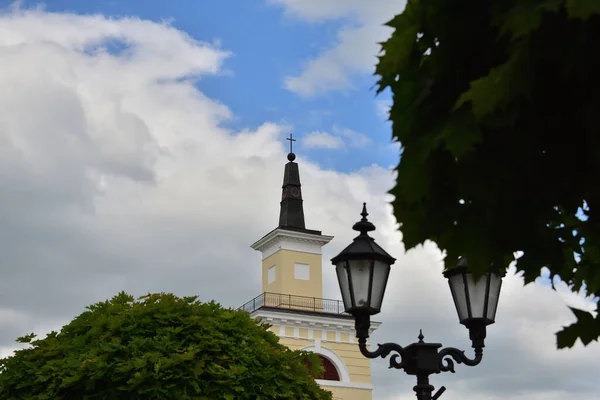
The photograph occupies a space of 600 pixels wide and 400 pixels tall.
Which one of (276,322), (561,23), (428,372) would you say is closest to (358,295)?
(428,372)

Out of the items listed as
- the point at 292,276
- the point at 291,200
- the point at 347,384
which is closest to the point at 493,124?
the point at 347,384

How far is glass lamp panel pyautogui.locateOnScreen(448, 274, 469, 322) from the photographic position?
24.4 feet

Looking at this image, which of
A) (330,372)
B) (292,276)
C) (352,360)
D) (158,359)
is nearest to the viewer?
(158,359)

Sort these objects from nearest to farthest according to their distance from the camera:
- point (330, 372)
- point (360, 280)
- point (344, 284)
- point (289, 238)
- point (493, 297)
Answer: point (360, 280) → point (344, 284) → point (493, 297) → point (330, 372) → point (289, 238)

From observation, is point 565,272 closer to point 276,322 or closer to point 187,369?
point 187,369

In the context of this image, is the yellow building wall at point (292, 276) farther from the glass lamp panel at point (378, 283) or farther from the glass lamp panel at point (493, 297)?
the glass lamp panel at point (378, 283)

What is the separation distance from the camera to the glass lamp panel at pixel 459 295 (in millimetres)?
7434

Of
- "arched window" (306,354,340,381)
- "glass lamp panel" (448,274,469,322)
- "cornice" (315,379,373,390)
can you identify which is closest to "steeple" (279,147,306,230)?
"arched window" (306,354,340,381)

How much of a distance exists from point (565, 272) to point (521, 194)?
1.26m

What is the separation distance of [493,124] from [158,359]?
704 centimetres

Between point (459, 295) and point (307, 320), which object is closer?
point (459, 295)

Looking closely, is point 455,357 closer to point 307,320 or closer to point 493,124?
point 493,124

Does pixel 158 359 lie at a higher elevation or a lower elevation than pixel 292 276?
lower

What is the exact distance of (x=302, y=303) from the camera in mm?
31219
